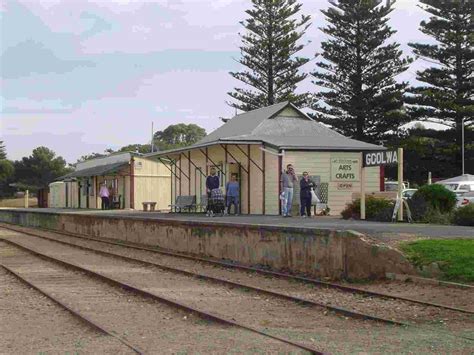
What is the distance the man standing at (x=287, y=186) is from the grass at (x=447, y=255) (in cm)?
961

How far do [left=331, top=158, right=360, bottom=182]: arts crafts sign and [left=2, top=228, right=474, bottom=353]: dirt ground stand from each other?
12965mm

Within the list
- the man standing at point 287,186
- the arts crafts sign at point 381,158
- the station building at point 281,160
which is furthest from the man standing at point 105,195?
the arts crafts sign at point 381,158

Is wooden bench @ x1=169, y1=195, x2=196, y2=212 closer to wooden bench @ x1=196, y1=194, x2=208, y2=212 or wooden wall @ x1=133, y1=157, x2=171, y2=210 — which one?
wooden bench @ x1=196, y1=194, x2=208, y2=212

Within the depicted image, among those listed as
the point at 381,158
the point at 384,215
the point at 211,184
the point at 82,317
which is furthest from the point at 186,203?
the point at 82,317

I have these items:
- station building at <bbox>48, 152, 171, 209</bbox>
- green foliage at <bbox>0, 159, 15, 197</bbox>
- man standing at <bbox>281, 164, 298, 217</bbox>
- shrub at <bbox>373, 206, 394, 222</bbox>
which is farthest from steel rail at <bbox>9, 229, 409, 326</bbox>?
green foliage at <bbox>0, 159, 15, 197</bbox>

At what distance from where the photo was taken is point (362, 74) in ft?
169

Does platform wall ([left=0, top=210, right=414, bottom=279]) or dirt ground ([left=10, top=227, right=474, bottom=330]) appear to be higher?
platform wall ([left=0, top=210, right=414, bottom=279])

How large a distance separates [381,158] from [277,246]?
5.66 m

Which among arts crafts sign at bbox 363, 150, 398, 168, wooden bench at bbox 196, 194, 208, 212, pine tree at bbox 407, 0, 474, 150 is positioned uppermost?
pine tree at bbox 407, 0, 474, 150

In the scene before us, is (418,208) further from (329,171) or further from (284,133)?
(284,133)

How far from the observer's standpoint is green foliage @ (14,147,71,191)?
3831 inches

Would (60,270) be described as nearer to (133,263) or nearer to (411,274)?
(133,263)

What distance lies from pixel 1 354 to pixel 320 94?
47.4m

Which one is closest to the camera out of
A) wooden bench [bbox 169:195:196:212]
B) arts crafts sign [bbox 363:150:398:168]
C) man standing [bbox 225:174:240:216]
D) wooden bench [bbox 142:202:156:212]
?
arts crafts sign [bbox 363:150:398:168]
